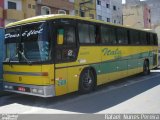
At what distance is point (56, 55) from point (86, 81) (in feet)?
7.21

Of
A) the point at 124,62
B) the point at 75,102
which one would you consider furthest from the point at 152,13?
the point at 75,102

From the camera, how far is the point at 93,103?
9.64 meters

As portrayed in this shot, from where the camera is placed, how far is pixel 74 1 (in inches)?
1494

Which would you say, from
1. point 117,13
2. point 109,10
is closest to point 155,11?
point 117,13

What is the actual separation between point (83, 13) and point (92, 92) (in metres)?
30.4

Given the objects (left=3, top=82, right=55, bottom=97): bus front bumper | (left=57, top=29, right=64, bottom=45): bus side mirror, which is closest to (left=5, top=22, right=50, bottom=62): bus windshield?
(left=57, top=29, right=64, bottom=45): bus side mirror

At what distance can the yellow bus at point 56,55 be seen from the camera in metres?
9.47

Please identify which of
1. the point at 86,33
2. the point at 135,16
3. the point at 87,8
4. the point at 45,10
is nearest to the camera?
the point at 86,33

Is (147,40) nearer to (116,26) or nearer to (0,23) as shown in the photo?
(116,26)

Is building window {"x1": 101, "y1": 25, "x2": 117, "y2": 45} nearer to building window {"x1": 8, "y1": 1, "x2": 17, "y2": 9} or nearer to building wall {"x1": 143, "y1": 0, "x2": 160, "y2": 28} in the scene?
building window {"x1": 8, "y1": 1, "x2": 17, "y2": 9}

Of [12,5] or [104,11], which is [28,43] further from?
[104,11]

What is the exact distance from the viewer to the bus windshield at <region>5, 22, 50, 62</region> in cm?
947

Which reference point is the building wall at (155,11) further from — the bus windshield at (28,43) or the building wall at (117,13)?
the bus windshield at (28,43)

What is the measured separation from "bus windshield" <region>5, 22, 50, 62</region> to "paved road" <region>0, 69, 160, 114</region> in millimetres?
1466
